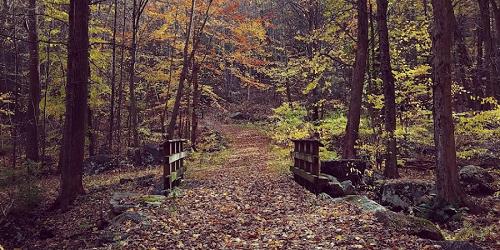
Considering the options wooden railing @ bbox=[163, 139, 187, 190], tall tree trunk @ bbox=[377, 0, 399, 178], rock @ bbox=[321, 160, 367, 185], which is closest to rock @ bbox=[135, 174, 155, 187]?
wooden railing @ bbox=[163, 139, 187, 190]

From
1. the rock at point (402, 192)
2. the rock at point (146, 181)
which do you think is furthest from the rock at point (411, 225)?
the rock at point (146, 181)

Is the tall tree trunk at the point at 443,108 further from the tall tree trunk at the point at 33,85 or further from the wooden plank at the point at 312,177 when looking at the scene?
the tall tree trunk at the point at 33,85

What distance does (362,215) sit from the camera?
7488 mm

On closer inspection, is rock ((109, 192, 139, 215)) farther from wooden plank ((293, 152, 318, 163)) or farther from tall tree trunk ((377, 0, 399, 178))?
tall tree trunk ((377, 0, 399, 178))

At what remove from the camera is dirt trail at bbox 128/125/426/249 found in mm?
6395

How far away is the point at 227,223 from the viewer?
798 centimetres

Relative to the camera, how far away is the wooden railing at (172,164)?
10.9m

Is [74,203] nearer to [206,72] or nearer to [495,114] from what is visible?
[495,114]

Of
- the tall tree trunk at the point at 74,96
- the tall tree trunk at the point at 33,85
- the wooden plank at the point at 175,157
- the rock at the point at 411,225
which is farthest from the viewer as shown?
the tall tree trunk at the point at 33,85

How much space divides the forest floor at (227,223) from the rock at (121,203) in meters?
0.48

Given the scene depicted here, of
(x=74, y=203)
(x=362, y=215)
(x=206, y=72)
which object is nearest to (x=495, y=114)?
(x=362, y=215)


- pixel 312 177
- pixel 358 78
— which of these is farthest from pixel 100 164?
pixel 358 78

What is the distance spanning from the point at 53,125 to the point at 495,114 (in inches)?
1116

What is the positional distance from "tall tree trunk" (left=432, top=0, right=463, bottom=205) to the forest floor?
2.55 meters
